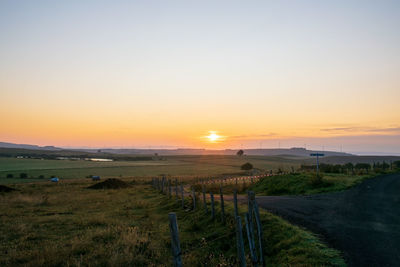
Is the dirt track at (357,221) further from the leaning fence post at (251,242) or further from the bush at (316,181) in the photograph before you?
the bush at (316,181)

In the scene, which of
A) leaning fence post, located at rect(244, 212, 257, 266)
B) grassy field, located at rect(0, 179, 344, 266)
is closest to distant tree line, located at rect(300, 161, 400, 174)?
grassy field, located at rect(0, 179, 344, 266)

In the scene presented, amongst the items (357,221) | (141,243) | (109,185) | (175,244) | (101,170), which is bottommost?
(101,170)

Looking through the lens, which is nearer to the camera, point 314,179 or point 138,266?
point 138,266

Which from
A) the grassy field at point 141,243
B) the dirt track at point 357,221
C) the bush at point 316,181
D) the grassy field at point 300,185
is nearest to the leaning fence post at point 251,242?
the grassy field at point 141,243

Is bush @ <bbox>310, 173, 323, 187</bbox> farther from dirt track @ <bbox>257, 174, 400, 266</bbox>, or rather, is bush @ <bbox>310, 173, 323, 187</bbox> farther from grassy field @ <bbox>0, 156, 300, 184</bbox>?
grassy field @ <bbox>0, 156, 300, 184</bbox>

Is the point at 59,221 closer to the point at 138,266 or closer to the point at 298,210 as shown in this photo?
the point at 138,266

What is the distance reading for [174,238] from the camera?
299 inches

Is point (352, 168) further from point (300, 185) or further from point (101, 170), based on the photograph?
point (101, 170)

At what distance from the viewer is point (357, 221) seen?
15266 mm

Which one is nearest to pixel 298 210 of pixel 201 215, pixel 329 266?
pixel 201 215

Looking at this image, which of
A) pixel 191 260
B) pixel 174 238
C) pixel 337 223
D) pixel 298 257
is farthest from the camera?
pixel 337 223

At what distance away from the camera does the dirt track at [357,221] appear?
1033 centimetres

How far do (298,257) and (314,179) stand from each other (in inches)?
910

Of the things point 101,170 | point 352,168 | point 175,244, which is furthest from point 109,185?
point 101,170
